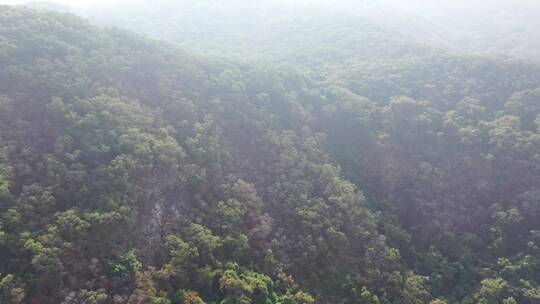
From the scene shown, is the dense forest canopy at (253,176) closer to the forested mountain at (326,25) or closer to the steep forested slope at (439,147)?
the steep forested slope at (439,147)

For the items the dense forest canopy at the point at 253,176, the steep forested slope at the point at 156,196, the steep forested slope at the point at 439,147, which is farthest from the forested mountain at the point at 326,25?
the steep forested slope at the point at 156,196

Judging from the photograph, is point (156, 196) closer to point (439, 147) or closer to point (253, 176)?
point (253, 176)

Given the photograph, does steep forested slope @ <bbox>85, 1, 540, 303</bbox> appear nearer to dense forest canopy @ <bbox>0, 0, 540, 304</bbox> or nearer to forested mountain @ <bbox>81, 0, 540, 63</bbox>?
dense forest canopy @ <bbox>0, 0, 540, 304</bbox>

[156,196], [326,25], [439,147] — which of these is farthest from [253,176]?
[326,25]

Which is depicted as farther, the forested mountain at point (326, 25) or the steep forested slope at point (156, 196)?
the forested mountain at point (326, 25)

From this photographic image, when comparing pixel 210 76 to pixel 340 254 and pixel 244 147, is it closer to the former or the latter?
pixel 244 147

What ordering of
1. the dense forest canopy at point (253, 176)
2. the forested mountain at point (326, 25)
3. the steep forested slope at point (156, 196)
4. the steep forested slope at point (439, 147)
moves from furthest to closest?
1. the forested mountain at point (326, 25)
2. the steep forested slope at point (439, 147)
3. the dense forest canopy at point (253, 176)
4. the steep forested slope at point (156, 196)
